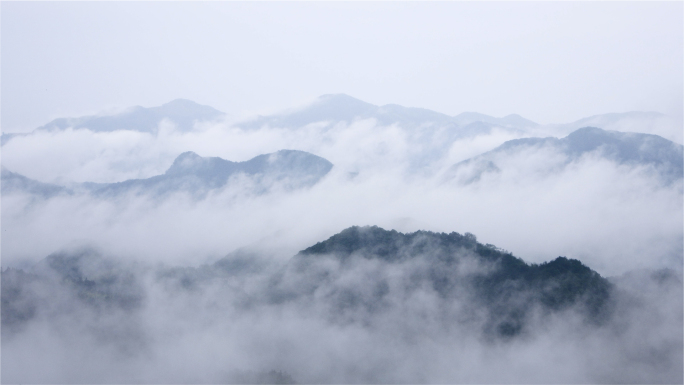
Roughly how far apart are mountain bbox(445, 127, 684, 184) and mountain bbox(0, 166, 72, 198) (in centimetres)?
14616

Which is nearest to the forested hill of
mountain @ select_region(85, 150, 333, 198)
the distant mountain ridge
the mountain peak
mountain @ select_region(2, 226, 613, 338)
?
mountain @ select_region(2, 226, 613, 338)

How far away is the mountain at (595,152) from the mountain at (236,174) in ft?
179

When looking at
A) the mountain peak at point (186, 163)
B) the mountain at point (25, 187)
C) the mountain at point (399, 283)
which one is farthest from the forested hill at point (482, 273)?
the mountain at point (25, 187)

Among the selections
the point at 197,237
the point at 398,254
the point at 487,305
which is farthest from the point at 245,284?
the point at 197,237

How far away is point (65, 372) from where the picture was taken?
188 ft

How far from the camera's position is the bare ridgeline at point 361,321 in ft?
178

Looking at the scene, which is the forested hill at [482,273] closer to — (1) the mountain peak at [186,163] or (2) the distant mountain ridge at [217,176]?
(2) the distant mountain ridge at [217,176]

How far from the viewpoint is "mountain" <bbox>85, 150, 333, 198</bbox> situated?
155125 millimetres

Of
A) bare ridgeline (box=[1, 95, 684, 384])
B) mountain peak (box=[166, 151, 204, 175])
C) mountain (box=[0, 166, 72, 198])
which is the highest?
mountain peak (box=[166, 151, 204, 175])

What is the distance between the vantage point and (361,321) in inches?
2608

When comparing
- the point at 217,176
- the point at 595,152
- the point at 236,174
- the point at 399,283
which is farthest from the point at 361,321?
the point at 595,152

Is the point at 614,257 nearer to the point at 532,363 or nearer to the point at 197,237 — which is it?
the point at 532,363

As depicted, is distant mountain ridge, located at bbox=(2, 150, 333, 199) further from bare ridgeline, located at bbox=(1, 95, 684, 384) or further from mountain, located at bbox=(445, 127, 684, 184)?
bare ridgeline, located at bbox=(1, 95, 684, 384)

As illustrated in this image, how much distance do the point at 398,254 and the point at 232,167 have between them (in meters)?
101
